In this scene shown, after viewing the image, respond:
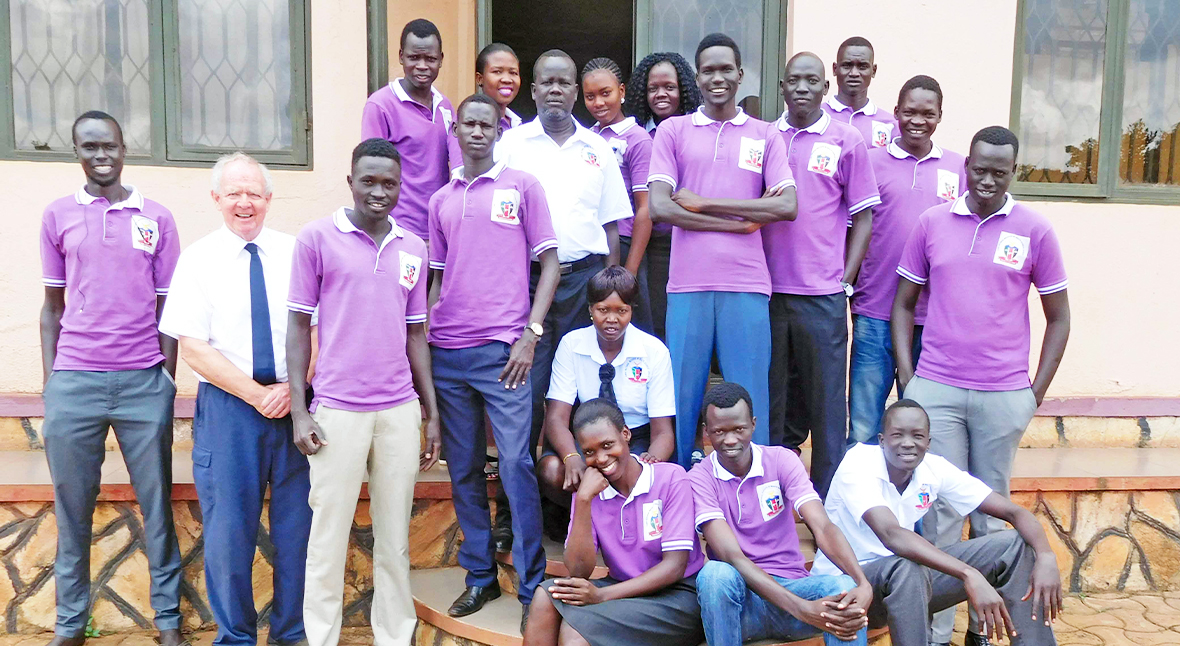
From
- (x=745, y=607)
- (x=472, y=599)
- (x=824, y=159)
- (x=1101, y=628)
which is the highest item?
(x=824, y=159)

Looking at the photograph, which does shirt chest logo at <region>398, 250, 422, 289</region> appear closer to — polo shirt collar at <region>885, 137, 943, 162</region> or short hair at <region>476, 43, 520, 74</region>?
short hair at <region>476, 43, 520, 74</region>

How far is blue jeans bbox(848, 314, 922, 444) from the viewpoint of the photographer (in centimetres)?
404

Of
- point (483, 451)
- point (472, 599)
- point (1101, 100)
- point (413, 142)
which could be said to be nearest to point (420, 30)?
point (413, 142)

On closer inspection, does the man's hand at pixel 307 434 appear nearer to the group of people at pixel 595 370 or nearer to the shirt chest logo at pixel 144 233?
the group of people at pixel 595 370

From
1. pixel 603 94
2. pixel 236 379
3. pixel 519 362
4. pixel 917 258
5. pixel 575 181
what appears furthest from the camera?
pixel 603 94

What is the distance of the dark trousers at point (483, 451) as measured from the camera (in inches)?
138

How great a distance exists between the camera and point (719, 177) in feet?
12.2

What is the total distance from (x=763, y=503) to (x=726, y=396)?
1.34 ft

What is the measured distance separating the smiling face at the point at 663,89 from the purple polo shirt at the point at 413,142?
990 millimetres

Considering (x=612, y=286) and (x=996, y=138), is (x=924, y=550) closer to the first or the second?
(x=612, y=286)

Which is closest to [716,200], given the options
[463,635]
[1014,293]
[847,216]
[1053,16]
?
[847,216]

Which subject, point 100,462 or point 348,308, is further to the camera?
point 100,462

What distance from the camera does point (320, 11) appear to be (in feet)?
15.9

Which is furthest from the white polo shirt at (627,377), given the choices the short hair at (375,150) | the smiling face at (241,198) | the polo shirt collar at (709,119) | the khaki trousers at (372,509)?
the smiling face at (241,198)
